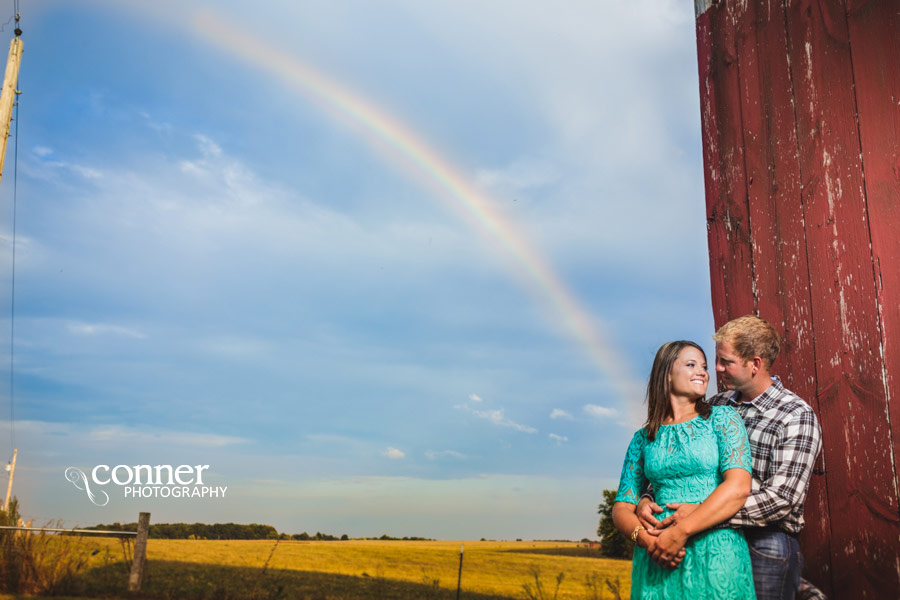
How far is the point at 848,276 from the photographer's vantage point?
2559 millimetres

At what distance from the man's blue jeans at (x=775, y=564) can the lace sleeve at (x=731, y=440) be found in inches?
9.7

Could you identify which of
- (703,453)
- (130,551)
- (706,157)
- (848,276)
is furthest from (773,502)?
(130,551)

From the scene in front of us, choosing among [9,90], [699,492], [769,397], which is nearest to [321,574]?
[9,90]

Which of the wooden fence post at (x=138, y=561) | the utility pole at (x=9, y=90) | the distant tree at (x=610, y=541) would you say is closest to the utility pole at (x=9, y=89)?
the utility pole at (x=9, y=90)

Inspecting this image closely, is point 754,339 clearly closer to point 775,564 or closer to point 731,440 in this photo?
point 731,440

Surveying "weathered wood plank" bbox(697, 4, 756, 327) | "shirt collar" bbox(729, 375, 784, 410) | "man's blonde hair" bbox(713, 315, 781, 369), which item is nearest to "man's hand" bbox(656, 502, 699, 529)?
"shirt collar" bbox(729, 375, 784, 410)

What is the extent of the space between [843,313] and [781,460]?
0.60 m

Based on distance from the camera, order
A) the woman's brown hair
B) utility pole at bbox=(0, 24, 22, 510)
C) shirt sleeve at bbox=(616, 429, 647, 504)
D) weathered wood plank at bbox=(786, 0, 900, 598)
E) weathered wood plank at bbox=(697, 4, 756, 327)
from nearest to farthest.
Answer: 1. weathered wood plank at bbox=(786, 0, 900, 598)
2. the woman's brown hair
3. shirt sleeve at bbox=(616, 429, 647, 504)
4. weathered wood plank at bbox=(697, 4, 756, 327)
5. utility pole at bbox=(0, 24, 22, 510)

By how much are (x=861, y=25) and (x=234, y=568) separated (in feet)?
45.5

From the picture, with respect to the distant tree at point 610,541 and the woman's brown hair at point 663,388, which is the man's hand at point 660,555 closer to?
the woman's brown hair at point 663,388

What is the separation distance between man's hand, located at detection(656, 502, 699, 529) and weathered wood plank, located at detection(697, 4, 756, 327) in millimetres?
955

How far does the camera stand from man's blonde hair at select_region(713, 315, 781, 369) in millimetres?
2590

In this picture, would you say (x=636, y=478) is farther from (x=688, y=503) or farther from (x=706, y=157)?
(x=706, y=157)

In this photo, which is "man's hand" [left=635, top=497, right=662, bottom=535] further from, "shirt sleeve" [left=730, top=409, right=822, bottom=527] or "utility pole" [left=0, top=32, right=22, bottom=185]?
"utility pole" [left=0, top=32, right=22, bottom=185]
